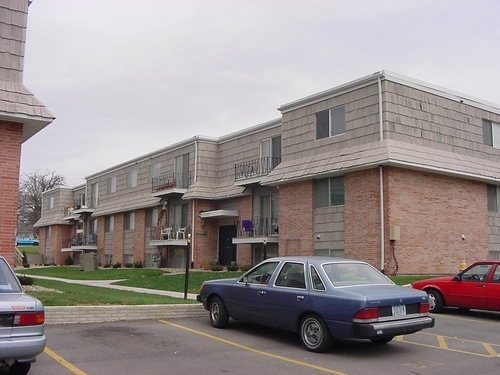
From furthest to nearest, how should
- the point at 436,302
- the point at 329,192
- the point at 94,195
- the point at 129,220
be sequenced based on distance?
the point at 94,195 → the point at 129,220 → the point at 329,192 → the point at 436,302

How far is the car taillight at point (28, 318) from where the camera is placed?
6023mm

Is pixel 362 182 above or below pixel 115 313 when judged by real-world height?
above

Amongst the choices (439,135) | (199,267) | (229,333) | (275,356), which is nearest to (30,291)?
(229,333)

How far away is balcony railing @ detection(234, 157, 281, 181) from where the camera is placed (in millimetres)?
27453

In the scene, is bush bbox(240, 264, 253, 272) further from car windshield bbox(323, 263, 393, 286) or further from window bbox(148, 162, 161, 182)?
car windshield bbox(323, 263, 393, 286)

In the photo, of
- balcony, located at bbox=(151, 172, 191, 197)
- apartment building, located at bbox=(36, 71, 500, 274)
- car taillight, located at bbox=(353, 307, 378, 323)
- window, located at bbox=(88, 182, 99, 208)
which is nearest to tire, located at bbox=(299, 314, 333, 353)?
car taillight, located at bbox=(353, 307, 378, 323)

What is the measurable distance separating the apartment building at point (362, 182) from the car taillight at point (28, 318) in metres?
9.25

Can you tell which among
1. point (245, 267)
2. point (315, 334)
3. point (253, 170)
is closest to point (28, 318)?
point (315, 334)

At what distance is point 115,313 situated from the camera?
433 inches

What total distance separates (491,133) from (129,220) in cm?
2473

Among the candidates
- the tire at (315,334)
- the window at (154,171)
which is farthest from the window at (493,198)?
the window at (154,171)

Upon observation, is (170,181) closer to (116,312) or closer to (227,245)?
(227,245)

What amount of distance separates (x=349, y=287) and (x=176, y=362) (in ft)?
9.42

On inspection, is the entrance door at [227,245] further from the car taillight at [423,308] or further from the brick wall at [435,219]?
the car taillight at [423,308]
